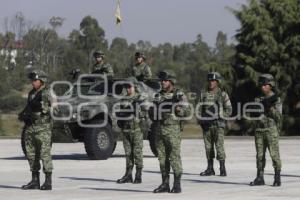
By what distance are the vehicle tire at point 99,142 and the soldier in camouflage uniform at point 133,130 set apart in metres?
4.11

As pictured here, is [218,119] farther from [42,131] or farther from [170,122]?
[42,131]

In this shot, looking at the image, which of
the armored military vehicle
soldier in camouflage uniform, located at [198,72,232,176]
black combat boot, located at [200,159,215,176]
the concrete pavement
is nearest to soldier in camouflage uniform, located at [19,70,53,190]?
the concrete pavement

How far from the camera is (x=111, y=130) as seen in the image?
18.1 metres

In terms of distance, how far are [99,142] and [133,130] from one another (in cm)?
448

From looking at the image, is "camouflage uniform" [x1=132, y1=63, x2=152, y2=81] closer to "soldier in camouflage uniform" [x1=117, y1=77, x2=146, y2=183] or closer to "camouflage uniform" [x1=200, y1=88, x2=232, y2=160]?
"camouflage uniform" [x1=200, y1=88, x2=232, y2=160]

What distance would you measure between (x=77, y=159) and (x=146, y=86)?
2.28m

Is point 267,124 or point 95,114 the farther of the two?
point 95,114

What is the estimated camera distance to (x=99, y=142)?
703 inches

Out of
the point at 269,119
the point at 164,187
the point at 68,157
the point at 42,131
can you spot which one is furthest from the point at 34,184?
the point at 68,157

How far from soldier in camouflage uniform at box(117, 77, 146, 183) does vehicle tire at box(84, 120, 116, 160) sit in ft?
13.5

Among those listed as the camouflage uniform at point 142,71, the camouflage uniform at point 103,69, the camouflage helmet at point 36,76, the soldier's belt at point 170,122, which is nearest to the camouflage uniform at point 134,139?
the soldier's belt at point 170,122

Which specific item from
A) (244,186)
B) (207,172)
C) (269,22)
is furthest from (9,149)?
(269,22)

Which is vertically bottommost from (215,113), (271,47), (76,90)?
(215,113)

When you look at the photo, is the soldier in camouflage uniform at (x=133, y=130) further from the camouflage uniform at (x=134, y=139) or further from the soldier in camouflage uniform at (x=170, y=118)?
the soldier in camouflage uniform at (x=170, y=118)
